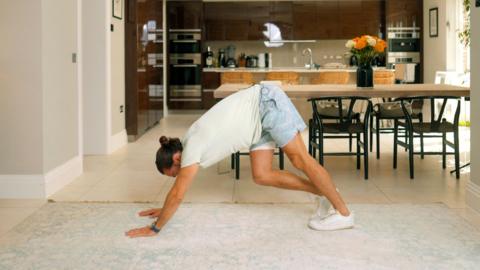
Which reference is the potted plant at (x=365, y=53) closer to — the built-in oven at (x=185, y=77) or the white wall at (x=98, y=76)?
the white wall at (x=98, y=76)

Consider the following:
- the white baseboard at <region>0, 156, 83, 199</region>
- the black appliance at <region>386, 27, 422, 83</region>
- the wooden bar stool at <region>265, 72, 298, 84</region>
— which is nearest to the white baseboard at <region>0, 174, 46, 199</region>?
the white baseboard at <region>0, 156, 83, 199</region>

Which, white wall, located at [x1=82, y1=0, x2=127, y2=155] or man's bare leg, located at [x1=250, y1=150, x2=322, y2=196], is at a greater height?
white wall, located at [x1=82, y1=0, x2=127, y2=155]

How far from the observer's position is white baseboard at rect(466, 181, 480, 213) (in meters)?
3.89

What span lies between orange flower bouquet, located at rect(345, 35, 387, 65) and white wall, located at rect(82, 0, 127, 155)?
2.59 metres

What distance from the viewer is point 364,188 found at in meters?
4.70

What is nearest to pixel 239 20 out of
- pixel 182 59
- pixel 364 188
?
pixel 182 59

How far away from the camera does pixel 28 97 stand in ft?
14.1

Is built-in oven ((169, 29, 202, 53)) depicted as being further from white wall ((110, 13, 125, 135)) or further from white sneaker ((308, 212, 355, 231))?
white sneaker ((308, 212, 355, 231))

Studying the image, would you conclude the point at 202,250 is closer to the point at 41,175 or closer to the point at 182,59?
the point at 41,175

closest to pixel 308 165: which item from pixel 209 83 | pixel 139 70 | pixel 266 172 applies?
pixel 266 172

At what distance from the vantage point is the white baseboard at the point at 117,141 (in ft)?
21.8

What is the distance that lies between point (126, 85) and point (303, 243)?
15.1 feet

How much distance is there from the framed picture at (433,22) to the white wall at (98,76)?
596 centimetres

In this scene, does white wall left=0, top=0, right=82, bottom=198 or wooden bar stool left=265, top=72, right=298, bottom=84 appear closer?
white wall left=0, top=0, right=82, bottom=198
